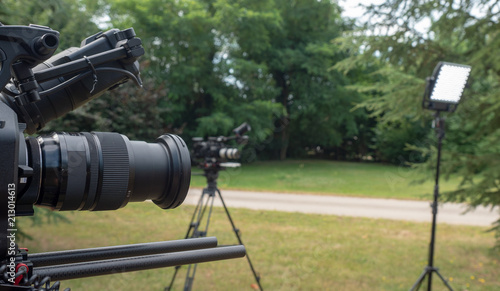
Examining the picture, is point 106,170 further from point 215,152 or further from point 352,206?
point 352,206

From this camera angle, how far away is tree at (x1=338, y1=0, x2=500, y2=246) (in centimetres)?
474

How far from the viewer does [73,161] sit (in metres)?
1.00

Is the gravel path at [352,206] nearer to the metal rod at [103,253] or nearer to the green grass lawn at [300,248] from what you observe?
the green grass lawn at [300,248]

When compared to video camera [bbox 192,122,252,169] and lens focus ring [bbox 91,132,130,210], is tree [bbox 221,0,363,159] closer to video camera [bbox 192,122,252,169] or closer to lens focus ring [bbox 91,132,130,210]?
video camera [bbox 192,122,252,169]

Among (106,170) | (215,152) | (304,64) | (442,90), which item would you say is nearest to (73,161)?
(106,170)

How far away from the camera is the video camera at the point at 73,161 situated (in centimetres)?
86

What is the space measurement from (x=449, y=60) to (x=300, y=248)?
126 inches

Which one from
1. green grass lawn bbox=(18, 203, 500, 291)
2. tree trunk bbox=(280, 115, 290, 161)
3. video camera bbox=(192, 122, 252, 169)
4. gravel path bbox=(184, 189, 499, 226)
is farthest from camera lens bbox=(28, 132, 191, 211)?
tree trunk bbox=(280, 115, 290, 161)

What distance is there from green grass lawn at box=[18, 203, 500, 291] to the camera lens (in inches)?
130

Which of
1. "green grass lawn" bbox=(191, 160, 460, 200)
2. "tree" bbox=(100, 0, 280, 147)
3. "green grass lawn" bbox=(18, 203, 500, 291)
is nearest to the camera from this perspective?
"green grass lawn" bbox=(18, 203, 500, 291)

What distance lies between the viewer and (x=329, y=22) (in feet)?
74.6

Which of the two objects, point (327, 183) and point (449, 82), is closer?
point (449, 82)

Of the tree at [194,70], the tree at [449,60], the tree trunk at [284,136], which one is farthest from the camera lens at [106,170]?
the tree trunk at [284,136]

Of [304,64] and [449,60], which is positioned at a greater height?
[304,64]
